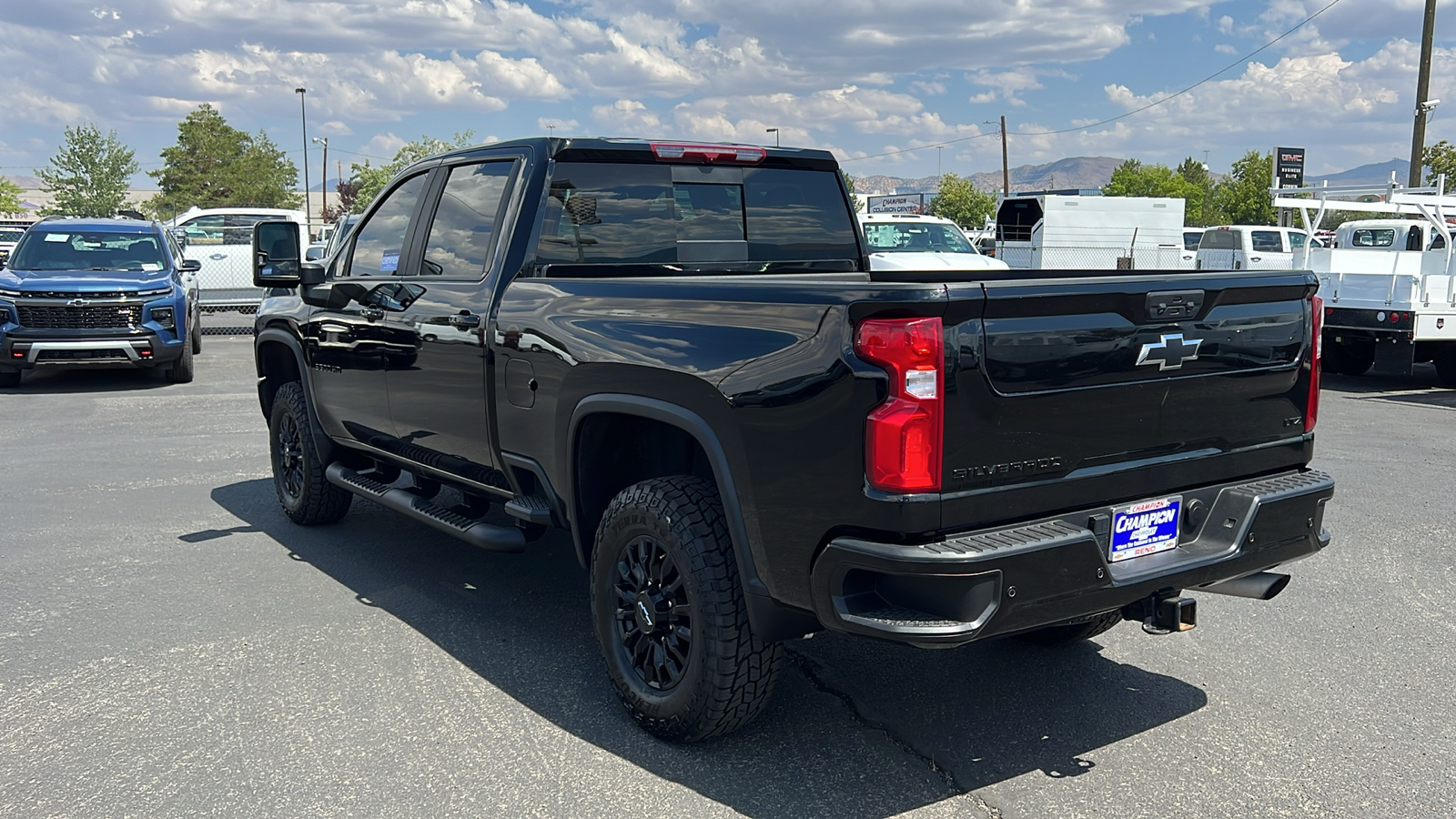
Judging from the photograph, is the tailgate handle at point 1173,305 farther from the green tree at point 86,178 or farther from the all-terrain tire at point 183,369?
the green tree at point 86,178

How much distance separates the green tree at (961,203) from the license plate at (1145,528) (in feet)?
279

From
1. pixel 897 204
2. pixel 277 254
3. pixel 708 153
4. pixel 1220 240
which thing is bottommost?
pixel 277 254

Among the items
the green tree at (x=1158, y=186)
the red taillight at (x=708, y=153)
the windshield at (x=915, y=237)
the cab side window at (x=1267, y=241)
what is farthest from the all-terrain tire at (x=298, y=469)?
the green tree at (x=1158, y=186)

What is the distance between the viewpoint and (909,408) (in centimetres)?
302

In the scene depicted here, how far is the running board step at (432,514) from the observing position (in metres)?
4.64

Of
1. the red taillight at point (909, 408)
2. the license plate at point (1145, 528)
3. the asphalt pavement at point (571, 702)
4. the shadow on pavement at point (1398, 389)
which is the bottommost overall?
the asphalt pavement at point (571, 702)

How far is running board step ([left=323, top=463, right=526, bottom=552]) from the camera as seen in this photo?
15.2 ft

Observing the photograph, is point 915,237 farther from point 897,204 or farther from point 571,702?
point 897,204

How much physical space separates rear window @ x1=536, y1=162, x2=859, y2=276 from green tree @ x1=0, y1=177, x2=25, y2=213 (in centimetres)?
7007

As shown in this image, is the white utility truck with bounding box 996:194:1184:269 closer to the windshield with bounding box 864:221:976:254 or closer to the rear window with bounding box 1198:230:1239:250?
the rear window with bounding box 1198:230:1239:250

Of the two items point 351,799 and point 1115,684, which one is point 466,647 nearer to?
point 351,799

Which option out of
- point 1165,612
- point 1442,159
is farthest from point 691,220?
point 1442,159

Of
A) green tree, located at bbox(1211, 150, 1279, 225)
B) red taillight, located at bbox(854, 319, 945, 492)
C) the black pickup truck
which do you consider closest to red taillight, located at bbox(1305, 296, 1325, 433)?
the black pickup truck

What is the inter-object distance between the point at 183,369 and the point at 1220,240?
2031 centimetres
